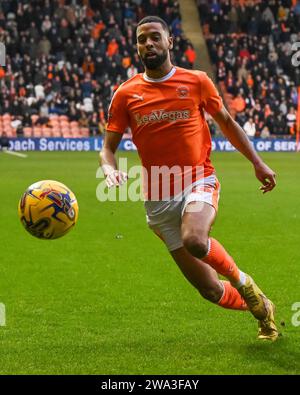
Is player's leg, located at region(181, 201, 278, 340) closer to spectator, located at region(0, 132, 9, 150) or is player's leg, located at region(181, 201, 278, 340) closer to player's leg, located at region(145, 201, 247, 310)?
player's leg, located at region(145, 201, 247, 310)

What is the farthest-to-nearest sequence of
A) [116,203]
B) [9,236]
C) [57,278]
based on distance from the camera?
[116,203] < [9,236] < [57,278]

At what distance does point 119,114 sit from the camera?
629 centimetres

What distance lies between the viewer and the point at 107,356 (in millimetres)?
5723

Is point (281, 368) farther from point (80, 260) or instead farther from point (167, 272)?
point (80, 260)

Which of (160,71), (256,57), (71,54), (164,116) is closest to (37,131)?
(71,54)

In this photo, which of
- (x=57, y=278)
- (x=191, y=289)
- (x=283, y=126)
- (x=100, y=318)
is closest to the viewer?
(x=100, y=318)

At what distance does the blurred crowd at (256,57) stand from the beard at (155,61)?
1063 inches

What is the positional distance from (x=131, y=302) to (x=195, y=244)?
202 cm

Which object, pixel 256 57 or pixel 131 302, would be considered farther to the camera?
pixel 256 57

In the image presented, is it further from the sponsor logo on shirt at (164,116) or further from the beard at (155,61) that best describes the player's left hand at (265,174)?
the beard at (155,61)

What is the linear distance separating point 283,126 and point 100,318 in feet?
90.2

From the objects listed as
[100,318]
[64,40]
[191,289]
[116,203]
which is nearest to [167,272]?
[191,289]

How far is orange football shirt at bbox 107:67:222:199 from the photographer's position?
611cm

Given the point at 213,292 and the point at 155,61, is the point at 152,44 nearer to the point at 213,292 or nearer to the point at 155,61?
the point at 155,61
